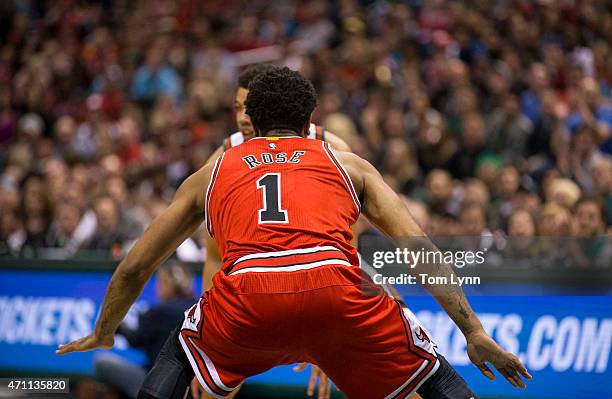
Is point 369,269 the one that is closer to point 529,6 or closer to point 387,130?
point 387,130

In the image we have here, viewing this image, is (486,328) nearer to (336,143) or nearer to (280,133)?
(336,143)

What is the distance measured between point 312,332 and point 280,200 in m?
0.55

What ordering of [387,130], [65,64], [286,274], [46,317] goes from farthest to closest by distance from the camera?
1. [65,64]
2. [387,130]
3. [46,317]
4. [286,274]

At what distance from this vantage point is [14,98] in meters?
14.8

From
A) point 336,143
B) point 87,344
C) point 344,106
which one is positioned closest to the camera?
point 87,344

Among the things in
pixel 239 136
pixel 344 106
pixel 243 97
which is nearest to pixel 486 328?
pixel 239 136

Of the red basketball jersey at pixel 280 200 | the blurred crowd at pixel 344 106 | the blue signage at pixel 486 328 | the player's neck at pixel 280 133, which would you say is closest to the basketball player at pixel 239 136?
the player's neck at pixel 280 133

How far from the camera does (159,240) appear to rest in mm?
4348

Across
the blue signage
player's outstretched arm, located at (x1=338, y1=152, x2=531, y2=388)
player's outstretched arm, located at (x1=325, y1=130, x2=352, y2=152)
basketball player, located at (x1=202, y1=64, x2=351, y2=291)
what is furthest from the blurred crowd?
player's outstretched arm, located at (x1=338, y1=152, x2=531, y2=388)

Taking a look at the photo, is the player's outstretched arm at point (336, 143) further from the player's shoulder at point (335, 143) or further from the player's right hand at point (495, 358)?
the player's right hand at point (495, 358)

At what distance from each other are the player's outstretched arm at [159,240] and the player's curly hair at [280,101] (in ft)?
1.07

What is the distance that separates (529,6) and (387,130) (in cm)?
270

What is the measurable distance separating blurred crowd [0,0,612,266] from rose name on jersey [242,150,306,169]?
4098mm

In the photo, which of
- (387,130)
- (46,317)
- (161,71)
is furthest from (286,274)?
(161,71)
